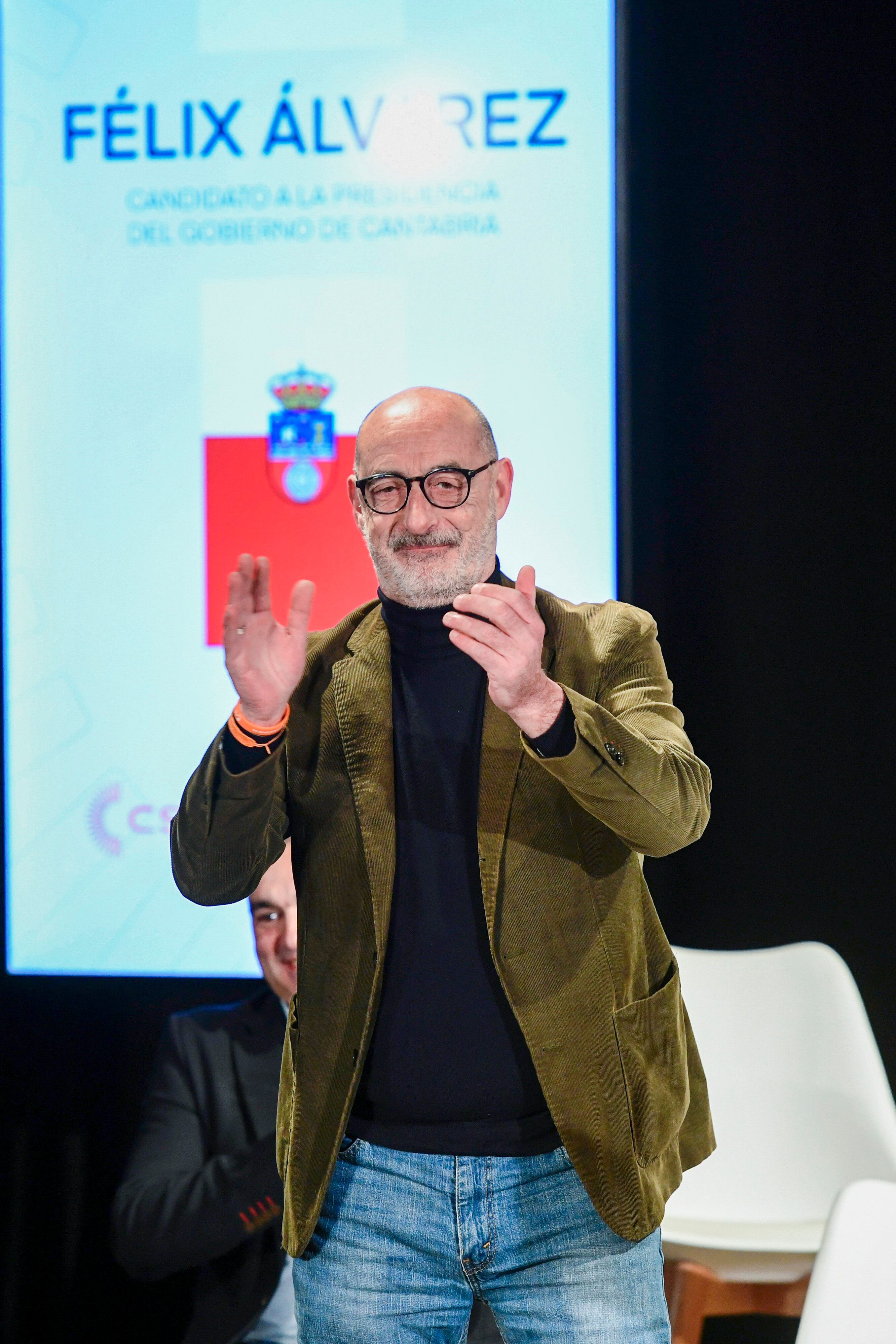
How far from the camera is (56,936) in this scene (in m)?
3.09

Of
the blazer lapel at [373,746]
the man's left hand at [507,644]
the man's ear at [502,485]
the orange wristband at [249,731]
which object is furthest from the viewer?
the man's ear at [502,485]

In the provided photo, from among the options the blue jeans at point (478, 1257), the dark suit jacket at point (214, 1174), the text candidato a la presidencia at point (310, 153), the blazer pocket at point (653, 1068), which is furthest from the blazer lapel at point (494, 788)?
the text candidato a la presidencia at point (310, 153)

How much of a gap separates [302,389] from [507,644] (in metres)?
1.83

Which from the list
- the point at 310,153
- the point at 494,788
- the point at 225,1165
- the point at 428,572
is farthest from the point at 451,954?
the point at 310,153

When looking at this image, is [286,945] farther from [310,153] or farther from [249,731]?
[310,153]

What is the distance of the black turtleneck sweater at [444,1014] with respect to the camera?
154cm

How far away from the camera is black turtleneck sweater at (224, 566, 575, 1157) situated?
1.54 metres

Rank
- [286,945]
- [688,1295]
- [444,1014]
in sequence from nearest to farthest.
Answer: [444,1014], [688,1295], [286,945]

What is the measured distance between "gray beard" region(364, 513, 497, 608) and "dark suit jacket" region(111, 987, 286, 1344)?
3.40ft

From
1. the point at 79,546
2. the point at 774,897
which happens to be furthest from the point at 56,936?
the point at 774,897

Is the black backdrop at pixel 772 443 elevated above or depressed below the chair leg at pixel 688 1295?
above

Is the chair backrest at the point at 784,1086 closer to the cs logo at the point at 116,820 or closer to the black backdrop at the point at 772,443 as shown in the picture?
the black backdrop at the point at 772,443

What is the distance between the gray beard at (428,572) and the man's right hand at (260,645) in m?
0.18

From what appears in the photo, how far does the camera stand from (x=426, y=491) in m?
1.60
